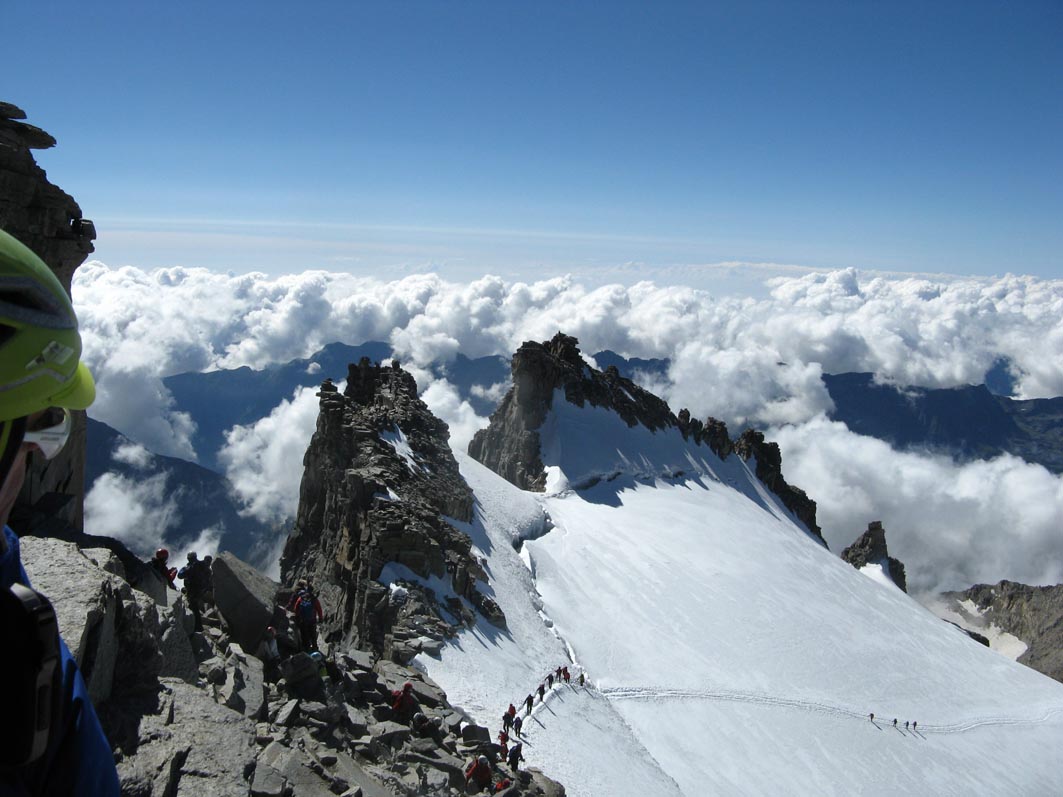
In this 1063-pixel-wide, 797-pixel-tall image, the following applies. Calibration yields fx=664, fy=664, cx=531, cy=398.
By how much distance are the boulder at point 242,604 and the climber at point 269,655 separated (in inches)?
7.1

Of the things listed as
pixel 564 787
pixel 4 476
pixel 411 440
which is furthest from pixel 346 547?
pixel 4 476

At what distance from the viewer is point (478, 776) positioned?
16.4 meters

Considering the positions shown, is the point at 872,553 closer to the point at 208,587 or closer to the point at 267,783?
the point at 208,587

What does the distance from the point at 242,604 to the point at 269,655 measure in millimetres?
1539

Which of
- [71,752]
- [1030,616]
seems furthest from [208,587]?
[1030,616]

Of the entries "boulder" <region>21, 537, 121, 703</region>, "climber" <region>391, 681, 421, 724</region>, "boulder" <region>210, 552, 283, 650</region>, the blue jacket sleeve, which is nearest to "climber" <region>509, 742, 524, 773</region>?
"climber" <region>391, 681, 421, 724</region>

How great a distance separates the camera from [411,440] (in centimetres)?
5091

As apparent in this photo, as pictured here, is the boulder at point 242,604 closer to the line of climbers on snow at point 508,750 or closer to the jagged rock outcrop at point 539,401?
the line of climbers on snow at point 508,750

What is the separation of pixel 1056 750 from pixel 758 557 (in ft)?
83.3

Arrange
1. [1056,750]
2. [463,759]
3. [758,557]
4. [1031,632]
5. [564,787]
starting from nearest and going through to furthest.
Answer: [463,759] < [564,787] < [1056,750] < [758,557] < [1031,632]

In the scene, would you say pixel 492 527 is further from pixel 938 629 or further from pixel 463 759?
pixel 938 629

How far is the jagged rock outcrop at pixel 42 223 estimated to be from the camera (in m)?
16.5

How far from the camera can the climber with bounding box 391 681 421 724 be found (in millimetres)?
17594

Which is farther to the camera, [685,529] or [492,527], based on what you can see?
[685,529]
